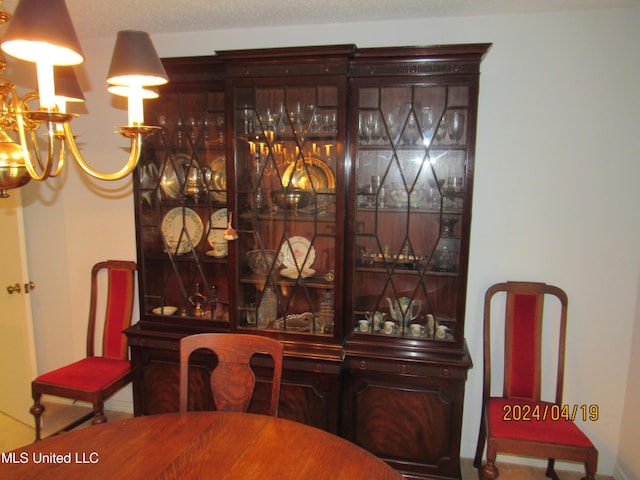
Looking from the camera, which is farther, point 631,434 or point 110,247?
point 110,247

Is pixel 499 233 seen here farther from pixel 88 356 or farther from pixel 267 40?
pixel 88 356

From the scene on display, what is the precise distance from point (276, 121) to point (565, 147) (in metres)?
1.60

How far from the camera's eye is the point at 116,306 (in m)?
2.73

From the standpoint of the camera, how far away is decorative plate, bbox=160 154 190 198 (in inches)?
96.3

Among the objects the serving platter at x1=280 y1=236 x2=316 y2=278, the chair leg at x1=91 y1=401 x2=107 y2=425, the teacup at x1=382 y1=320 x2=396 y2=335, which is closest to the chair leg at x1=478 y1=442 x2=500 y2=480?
the teacup at x1=382 y1=320 x2=396 y2=335

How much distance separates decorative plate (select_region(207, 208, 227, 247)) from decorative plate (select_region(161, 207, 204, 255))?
0.09m

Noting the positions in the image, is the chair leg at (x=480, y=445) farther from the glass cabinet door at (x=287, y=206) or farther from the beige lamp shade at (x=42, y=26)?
the beige lamp shade at (x=42, y=26)

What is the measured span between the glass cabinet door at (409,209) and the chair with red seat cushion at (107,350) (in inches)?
59.7

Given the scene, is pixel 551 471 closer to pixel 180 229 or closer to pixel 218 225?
pixel 218 225

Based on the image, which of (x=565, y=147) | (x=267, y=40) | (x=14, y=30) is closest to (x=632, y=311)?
(x=565, y=147)

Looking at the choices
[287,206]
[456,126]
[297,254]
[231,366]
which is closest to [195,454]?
[231,366]

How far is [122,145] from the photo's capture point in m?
2.73

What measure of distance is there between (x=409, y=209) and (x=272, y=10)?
1.32 metres

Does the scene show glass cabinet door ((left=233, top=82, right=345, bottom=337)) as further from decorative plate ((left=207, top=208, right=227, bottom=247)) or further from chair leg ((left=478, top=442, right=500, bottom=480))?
chair leg ((left=478, top=442, right=500, bottom=480))
